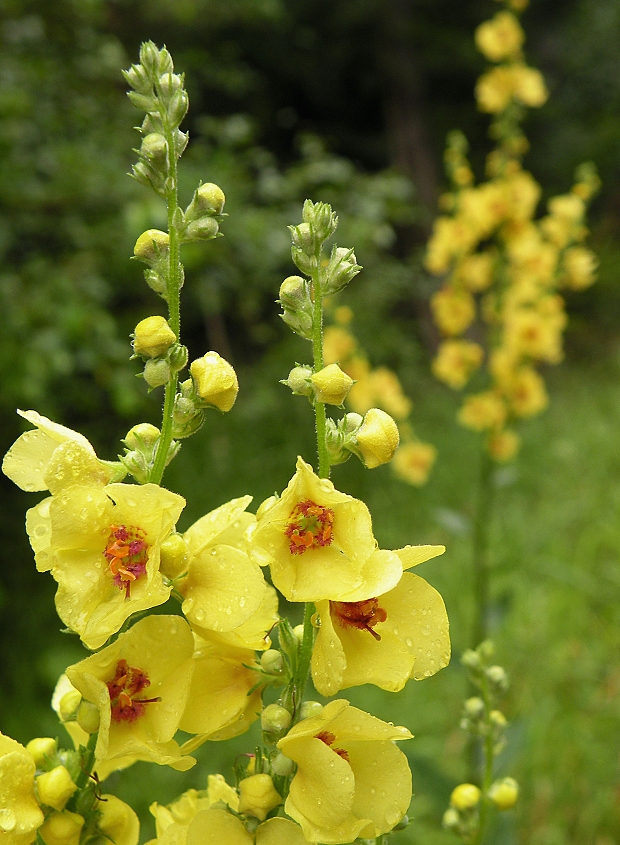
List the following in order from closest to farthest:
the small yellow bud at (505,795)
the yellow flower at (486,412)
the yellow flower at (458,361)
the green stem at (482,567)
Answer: the small yellow bud at (505,795)
the green stem at (482,567)
the yellow flower at (486,412)
the yellow flower at (458,361)

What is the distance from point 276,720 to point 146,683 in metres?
0.16

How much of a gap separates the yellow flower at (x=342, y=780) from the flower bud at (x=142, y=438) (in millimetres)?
372

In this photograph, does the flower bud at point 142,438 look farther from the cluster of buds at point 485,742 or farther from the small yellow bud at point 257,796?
the cluster of buds at point 485,742

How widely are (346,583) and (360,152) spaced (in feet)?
37.2

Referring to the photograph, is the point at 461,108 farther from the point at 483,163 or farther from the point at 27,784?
the point at 27,784

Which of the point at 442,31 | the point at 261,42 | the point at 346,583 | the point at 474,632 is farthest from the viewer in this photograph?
the point at 442,31

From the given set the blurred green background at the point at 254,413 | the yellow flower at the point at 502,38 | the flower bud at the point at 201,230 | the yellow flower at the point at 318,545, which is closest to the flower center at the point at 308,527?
the yellow flower at the point at 318,545

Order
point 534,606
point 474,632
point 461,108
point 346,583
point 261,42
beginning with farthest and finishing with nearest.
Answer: point 461,108
point 261,42
point 534,606
point 474,632
point 346,583

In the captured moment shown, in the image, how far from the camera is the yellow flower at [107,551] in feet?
2.62

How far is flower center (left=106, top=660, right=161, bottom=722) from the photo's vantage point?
2.85 ft

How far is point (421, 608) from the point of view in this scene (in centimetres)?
91

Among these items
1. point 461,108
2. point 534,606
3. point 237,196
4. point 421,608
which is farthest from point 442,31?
point 421,608

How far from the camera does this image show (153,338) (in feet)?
2.92

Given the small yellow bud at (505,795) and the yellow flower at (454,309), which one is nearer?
the small yellow bud at (505,795)
